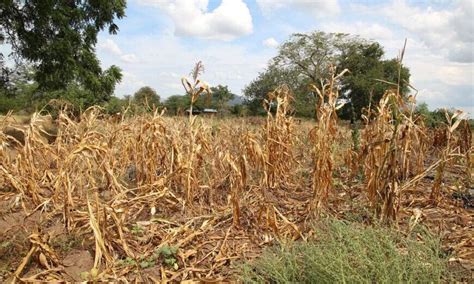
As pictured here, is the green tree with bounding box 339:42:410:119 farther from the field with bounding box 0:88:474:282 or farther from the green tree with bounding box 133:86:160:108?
the field with bounding box 0:88:474:282

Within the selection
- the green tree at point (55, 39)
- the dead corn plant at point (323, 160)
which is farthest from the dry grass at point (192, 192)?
the green tree at point (55, 39)

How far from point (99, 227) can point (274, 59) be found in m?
37.2

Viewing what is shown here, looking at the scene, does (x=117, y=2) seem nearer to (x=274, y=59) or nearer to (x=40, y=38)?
(x=40, y=38)

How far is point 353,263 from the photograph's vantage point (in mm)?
2346

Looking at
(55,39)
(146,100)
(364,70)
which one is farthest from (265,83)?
(146,100)

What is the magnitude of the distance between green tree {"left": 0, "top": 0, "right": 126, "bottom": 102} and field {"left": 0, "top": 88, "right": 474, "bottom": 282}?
865 cm

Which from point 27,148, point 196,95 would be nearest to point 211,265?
point 196,95

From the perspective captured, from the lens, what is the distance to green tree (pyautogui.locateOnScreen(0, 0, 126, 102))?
12.6 m

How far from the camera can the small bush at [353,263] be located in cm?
214

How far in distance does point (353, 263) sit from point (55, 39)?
492 inches

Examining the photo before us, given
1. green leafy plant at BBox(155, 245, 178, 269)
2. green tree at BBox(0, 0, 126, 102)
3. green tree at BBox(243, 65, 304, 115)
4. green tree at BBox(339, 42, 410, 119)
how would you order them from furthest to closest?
1. green tree at BBox(243, 65, 304, 115)
2. green tree at BBox(339, 42, 410, 119)
3. green tree at BBox(0, 0, 126, 102)
4. green leafy plant at BBox(155, 245, 178, 269)

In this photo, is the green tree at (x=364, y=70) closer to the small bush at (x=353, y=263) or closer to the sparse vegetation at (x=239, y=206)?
the sparse vegetation at (x=239, y=206)

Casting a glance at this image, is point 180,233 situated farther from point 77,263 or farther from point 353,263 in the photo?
point 353,263

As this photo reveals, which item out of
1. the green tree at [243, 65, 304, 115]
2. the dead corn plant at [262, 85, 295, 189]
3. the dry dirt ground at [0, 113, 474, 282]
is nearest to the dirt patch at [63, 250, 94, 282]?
the dry dirt ground at [0, 113, 474, 282]
